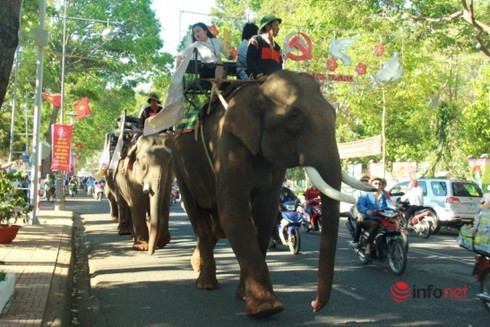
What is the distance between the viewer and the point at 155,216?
30.5 feet

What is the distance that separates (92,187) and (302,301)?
47337 mm

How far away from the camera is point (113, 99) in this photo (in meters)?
41.0

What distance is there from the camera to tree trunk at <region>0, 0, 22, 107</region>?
17.5 feet

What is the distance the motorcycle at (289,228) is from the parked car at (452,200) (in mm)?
6778

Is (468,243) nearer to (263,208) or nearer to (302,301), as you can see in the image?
(302,301)

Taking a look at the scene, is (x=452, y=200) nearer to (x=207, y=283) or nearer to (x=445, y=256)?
(x=445, y=256)

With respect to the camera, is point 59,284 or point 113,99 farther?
point 113,99

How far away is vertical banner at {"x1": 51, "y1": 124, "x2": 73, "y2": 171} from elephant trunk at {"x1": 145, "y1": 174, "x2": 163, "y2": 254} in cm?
1354

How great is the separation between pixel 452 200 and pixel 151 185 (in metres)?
11.1

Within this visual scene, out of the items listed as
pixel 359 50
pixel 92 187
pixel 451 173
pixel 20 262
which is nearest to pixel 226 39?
Result: pixel 20 262

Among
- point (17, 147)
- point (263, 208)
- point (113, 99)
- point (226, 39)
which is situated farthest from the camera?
point (17, 147)

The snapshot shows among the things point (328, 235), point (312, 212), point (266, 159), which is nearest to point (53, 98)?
point (312, 212)

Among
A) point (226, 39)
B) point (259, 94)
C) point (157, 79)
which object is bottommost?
point (259, 94)

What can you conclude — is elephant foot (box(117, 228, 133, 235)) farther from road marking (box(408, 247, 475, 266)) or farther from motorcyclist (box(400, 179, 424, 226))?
motorcyclist (box(400, 179, 424, 226))
